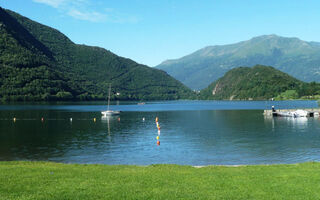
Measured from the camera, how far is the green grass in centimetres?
1948

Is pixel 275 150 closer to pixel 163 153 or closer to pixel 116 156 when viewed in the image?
pixel 163 153

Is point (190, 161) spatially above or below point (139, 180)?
below

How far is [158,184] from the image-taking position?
2205 cm

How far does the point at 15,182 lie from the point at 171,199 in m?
10.5

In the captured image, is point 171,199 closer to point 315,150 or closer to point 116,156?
point 116,156

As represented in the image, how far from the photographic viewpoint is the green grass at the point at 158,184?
1948 cm

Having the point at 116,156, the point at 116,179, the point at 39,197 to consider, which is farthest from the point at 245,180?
the point at 116,156

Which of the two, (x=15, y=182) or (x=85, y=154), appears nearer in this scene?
(x=15, y=182)

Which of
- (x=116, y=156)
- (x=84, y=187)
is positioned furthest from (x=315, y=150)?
(x=84, y=187)

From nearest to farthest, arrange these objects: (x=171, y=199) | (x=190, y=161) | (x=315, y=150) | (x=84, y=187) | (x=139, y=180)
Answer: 1. (x=171, y=199)
2. (x=84, y=187)
3. (x=139, y=180)
4. (x=190, y=161)
5. (x=315, y=150)

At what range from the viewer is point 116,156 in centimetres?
4909

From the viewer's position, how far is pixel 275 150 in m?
54.3

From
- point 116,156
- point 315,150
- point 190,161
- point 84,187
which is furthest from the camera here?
point 315,150

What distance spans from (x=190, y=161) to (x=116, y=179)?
74.0ft
